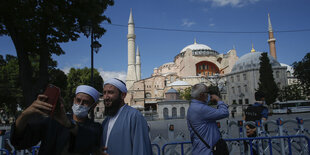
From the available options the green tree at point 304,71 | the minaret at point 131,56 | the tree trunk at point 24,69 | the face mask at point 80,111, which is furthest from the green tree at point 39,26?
the minaret at point 131,56

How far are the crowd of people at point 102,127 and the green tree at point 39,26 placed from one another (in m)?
5.35

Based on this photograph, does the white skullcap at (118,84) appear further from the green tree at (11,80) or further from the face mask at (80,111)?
the green tree at (11,80)

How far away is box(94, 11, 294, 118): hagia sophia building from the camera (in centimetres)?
3229

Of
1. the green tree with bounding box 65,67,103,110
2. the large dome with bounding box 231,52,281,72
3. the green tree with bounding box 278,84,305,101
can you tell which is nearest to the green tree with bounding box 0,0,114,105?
the green tree with bounding box 65,67,103,110

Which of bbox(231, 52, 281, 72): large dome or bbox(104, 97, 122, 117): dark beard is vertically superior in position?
bbox(231, 52, 281, 72): large dome

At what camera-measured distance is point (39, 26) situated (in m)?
6.81

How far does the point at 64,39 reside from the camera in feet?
24.3

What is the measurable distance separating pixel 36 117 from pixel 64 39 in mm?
6559

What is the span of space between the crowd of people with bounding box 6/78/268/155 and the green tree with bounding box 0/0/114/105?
17.5 feet

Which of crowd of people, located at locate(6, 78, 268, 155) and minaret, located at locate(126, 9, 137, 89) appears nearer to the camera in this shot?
crowd of people, located at locate(6, 78, 268, 155)

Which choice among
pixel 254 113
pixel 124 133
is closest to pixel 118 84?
pixel 124 133

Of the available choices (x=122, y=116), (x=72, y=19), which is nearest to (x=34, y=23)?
(x=72, y=19)

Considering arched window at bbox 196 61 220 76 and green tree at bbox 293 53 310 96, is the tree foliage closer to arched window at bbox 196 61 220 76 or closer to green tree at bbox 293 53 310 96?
green tree at bbox 293 53 310 96

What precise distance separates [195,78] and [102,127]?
55.9 meters
